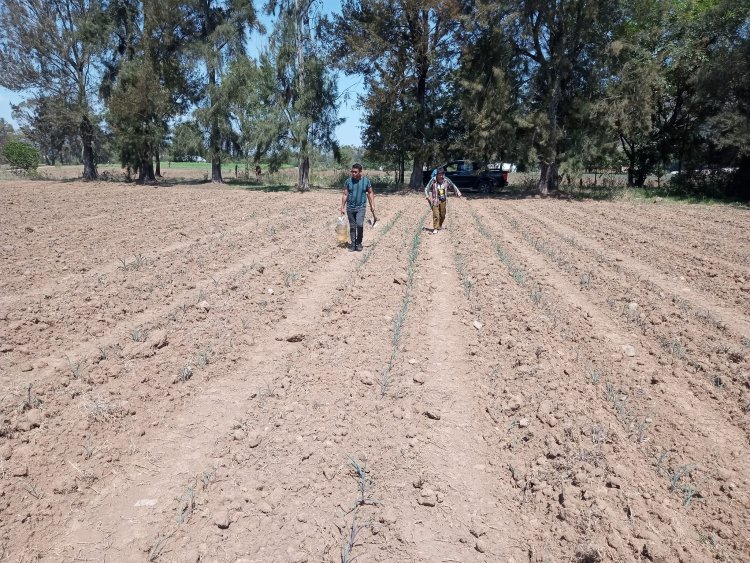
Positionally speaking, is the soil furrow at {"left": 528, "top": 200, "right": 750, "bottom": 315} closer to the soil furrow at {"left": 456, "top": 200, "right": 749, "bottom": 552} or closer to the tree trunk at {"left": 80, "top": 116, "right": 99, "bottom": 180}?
the soil furrow at {"left": 456, "top": 200, "right": 749, "bottom": 552}

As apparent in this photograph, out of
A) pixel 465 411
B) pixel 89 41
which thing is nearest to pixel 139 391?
pixel 465 411

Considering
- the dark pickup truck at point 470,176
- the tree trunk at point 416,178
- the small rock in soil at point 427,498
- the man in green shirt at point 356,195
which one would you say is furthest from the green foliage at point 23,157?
the small rock in soil at point 427,498

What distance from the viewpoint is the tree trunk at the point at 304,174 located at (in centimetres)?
2711

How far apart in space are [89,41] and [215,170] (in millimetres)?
10059

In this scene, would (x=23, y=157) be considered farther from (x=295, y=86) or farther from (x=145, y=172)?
(x=295, y=86)

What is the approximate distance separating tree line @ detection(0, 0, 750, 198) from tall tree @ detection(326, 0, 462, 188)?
8 cm

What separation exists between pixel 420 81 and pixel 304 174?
8122 mm

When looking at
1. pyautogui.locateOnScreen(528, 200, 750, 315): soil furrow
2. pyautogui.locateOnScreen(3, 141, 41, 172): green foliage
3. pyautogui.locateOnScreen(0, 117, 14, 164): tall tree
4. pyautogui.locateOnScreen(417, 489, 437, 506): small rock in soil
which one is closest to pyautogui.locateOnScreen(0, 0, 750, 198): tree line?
pyautogui.locateOnScreen(3, 141, 41, 172): green foliage

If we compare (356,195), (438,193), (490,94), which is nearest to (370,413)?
(356,195)

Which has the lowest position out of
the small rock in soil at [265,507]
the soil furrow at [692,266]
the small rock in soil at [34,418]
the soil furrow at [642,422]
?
the small rock in soil at [265,507]

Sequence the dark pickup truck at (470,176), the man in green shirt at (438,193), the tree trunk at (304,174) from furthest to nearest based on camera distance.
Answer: the tree trunk at (304,174)
the dark pickup truck at (470,176)
the man in green shirt at (438,193)

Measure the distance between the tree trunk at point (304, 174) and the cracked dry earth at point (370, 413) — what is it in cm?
2000

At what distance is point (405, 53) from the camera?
81.5 ft

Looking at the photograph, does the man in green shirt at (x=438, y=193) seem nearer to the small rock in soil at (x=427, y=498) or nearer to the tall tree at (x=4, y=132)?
the small rock in soil at (x=427, y=498)
